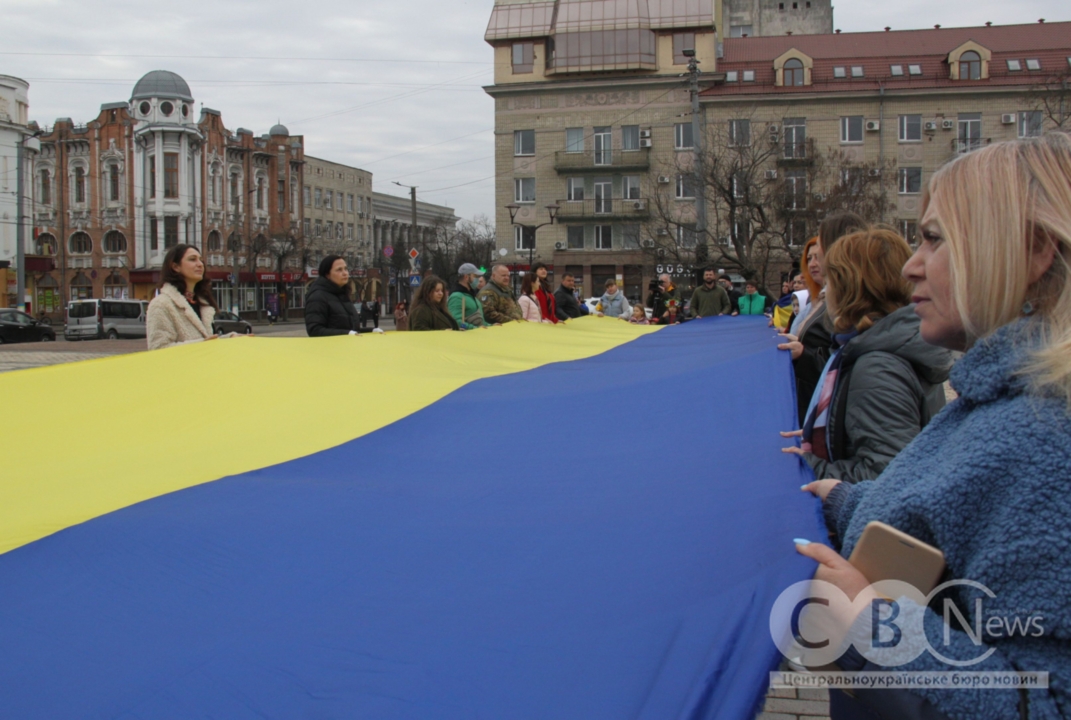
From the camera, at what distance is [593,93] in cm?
4922

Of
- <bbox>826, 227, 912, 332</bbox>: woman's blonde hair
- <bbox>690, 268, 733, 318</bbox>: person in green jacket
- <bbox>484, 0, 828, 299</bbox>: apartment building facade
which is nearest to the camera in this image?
<bbox>826, 227, 912, 332</bbox>: woman's blonde hair

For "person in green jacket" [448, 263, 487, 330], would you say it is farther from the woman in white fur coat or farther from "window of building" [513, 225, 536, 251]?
"window of building" [513, 225, 536, 251]

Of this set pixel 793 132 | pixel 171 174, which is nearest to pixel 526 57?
pixel 793 132

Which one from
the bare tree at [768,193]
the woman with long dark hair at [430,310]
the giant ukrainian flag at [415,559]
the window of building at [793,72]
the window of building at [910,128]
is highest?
the window of building at [793,72]

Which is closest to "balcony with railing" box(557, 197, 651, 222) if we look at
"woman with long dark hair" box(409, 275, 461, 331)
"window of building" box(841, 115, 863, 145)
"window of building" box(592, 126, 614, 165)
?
"window of building" box(592, 126, 614, 165)

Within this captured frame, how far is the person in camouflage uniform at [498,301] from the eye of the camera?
10680 mm

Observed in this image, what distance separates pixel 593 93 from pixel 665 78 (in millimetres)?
3907

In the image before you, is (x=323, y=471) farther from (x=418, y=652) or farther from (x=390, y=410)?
(x=418, y=652)

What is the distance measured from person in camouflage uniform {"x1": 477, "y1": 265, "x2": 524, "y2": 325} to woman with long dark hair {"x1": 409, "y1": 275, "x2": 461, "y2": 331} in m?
1.29

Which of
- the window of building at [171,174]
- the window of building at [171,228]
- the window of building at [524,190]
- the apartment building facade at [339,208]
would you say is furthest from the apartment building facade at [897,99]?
the apartment building facade at [339,208]

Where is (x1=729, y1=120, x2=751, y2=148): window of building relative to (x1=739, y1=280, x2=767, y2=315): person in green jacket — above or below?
above

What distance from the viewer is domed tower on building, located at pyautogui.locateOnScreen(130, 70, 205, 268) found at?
56125mm

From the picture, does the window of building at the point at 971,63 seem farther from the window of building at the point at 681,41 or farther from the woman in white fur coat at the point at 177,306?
the woman in white fur coat at the point at 177,306

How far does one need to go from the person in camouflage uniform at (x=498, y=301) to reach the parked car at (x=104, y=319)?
3247 cm
